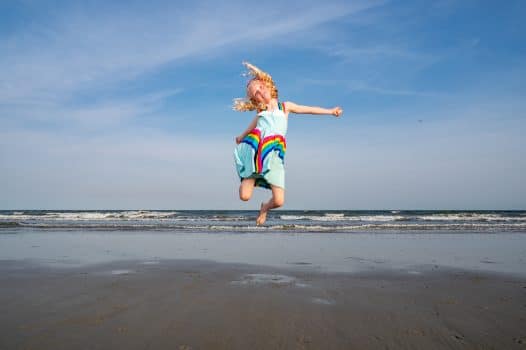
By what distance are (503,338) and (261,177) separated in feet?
12.0

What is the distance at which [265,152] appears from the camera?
423 centimetres

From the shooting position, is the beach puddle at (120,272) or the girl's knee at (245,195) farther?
the beach puddle at (120,272)

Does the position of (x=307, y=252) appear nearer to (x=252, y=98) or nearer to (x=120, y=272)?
(x=120, y=272)

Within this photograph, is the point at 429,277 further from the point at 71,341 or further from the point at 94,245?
the point at 94,245

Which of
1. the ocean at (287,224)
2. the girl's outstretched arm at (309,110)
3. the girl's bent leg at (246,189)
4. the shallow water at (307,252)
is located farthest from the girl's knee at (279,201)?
the ocean at (287,224)

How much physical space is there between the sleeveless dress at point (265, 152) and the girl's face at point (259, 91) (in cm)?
15

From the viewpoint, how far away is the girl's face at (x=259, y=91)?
4.41m

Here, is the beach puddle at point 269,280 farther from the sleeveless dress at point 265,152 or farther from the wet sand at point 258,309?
the sleeveless dress at point 265,152

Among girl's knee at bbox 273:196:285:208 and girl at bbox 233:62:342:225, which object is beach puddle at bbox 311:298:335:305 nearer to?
girl at bbox 233:62:342:225

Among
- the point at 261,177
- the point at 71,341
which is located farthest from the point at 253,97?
the point at 71,341

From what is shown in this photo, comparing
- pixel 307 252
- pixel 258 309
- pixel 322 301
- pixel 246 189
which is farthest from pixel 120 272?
pixel 246 189

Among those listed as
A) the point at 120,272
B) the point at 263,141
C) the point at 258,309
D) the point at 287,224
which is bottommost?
the point at 258,309

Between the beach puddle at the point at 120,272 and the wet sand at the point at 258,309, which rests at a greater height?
the beach puddle at the point at 120,272

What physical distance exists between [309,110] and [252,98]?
0.61 metres
